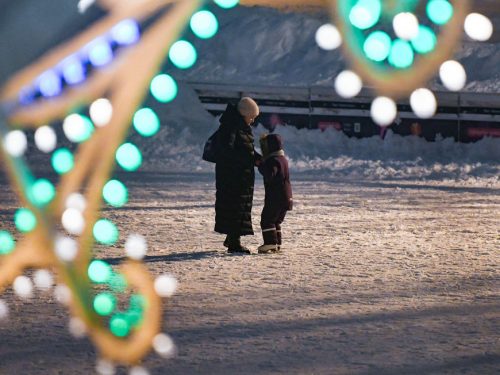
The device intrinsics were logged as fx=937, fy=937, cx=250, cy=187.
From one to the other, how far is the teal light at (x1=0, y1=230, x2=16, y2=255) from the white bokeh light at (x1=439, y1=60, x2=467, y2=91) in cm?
1850

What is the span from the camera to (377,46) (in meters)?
29.7

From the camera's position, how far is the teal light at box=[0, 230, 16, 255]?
8.49 m

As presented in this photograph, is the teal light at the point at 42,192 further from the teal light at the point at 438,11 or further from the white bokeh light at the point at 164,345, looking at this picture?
the teal light at the point at 438,11

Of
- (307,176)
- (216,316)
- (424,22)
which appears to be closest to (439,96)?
(307,176)

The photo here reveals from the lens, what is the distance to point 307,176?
16.0 metres

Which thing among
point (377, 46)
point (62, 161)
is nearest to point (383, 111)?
point (62, 161)

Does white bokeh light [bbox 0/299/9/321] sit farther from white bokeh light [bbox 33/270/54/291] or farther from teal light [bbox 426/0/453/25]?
teal light [bbox 426/0/453/25]

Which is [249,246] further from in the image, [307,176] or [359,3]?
[359,3]

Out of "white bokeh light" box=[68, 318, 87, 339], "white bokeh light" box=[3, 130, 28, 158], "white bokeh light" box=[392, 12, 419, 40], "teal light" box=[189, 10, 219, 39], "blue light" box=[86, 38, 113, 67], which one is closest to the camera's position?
"white bokeh light" box=[68, 318, 87, 339]

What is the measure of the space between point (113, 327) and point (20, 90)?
25568 millimetres

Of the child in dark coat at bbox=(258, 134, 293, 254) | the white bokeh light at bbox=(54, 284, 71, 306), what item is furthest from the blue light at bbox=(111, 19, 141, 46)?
the white bokeh light at bbox=(54, 284, 71, 306)

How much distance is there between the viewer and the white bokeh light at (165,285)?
648 cm

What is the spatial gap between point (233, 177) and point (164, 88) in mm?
21143

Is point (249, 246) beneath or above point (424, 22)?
beneath
